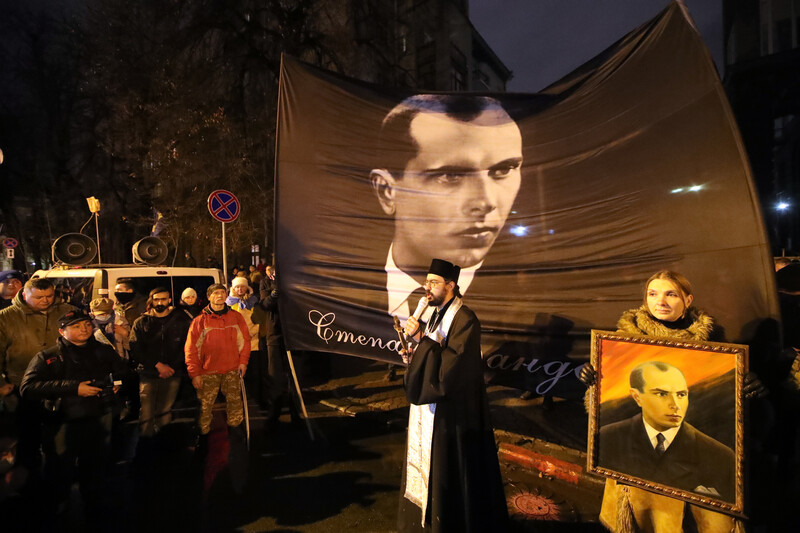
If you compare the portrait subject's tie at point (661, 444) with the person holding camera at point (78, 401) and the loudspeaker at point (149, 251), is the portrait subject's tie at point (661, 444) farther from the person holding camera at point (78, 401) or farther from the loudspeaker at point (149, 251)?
the loudspeaker at point (149, 251)

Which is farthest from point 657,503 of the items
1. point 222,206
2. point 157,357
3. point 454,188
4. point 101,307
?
point 222,206

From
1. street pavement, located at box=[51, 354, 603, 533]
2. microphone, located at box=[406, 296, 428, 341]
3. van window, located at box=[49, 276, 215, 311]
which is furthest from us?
van window, located at box=[49, 276, 215, 311]

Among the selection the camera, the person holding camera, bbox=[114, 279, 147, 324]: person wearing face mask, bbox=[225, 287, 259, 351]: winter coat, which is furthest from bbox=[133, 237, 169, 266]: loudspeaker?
the camera

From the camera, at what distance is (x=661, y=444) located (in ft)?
7.28

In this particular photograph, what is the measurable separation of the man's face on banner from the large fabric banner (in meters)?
0.01

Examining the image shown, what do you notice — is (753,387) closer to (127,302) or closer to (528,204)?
(528,204)

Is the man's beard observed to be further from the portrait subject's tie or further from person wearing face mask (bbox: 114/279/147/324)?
person wearing face mask (bbox: 114/279/147/324)

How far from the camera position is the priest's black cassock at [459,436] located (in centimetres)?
257

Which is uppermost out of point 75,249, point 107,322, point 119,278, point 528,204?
point 528,204

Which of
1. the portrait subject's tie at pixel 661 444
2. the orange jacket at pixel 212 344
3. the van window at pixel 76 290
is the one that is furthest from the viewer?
the van window at pixel 76 290

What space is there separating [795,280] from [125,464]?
662cm

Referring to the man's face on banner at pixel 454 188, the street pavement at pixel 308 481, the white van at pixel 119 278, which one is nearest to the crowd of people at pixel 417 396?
the street pavement at pixel 308 481

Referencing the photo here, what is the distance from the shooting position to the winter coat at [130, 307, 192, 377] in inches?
176

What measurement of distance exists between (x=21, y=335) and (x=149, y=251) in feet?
20.2
